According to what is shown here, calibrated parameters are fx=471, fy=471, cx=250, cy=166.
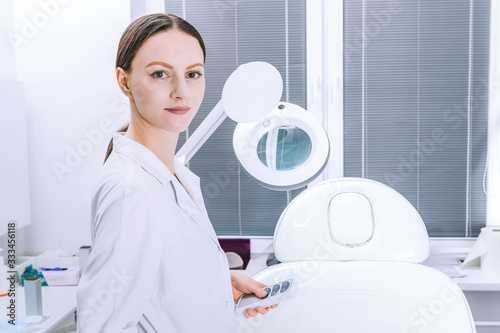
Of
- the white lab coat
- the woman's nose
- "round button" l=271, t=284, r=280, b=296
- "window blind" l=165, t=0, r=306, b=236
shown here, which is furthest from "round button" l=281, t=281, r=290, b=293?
"window blind" l=165, t=0, r=306, b=236

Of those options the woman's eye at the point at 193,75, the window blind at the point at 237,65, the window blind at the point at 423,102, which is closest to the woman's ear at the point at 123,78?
the woman's eye at the point at 193,75

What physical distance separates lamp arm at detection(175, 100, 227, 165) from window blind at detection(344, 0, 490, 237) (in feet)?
4.36

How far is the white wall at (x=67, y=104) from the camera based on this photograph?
6.52 feet

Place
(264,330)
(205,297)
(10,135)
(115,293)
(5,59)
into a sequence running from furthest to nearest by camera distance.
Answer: (5,59)
(10,135)
(264,330)
(205,297)
(115,293)

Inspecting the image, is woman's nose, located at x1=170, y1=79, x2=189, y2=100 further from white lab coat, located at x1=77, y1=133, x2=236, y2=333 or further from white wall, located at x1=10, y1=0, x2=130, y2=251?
white wall, located at x1=10, y1=0, x2=130, y2=251

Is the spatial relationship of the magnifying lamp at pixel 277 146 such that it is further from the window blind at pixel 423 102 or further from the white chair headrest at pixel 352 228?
the window blind at pixel 423 102

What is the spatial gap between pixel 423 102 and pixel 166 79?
5.37ft

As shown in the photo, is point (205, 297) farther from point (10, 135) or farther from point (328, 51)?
point (328, 51)

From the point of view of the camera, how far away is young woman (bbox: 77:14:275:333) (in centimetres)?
66

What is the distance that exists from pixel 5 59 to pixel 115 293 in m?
1.63

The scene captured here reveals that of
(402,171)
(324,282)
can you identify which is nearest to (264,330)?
(324,282)

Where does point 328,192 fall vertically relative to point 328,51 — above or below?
below

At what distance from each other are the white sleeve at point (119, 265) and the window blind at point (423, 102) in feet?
5.22

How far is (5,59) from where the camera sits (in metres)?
1.93
